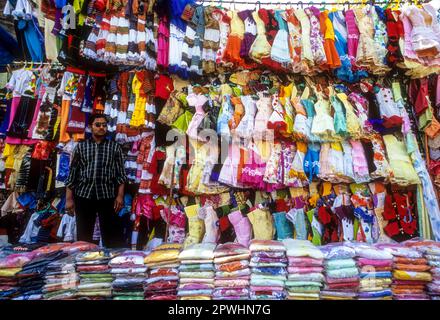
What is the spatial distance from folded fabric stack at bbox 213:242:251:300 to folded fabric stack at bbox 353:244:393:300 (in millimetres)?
829

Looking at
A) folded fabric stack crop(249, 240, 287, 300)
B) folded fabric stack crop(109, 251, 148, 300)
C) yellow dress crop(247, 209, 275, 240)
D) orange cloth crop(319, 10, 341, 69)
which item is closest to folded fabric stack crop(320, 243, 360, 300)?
folded fabric stack crop(249, 240, 287, 300)

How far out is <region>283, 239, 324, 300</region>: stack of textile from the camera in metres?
2.30

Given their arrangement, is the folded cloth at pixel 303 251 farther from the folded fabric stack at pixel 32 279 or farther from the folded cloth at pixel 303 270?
the folded fabric stack at pixel 32 279

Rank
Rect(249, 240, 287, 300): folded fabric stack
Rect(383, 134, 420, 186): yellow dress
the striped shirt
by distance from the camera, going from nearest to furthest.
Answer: Rect(249, 240, 287, 300): folded fabric stack → the striped shirt → Rect(383, 134, 420, 186): yellow dress

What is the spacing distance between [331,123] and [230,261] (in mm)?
1975

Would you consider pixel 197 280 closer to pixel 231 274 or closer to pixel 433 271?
pixel 231 274

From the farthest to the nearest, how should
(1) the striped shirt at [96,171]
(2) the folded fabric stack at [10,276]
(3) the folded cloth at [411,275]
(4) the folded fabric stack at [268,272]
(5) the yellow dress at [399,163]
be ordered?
(5) the yellow dress at [399,163]
(1) the striped shirt at [96,171]
(3) the folded cloth at [411,275]
(4) the folded fabric stack at [268,272]
(2) the folded fabric stack at [10,276]

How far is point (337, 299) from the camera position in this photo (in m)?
2.28

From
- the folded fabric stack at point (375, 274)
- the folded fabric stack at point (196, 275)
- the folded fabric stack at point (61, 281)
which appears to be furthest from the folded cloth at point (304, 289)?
the folded fabric stack at point (61, 281)

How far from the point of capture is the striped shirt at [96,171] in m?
3.15

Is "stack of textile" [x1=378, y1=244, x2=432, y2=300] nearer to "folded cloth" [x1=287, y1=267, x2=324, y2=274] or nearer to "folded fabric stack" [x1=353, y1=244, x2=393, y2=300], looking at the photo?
"folded fabric stack" [x1=353, y1=244, x2=393, y2=300]

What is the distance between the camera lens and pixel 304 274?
2.32 metres
